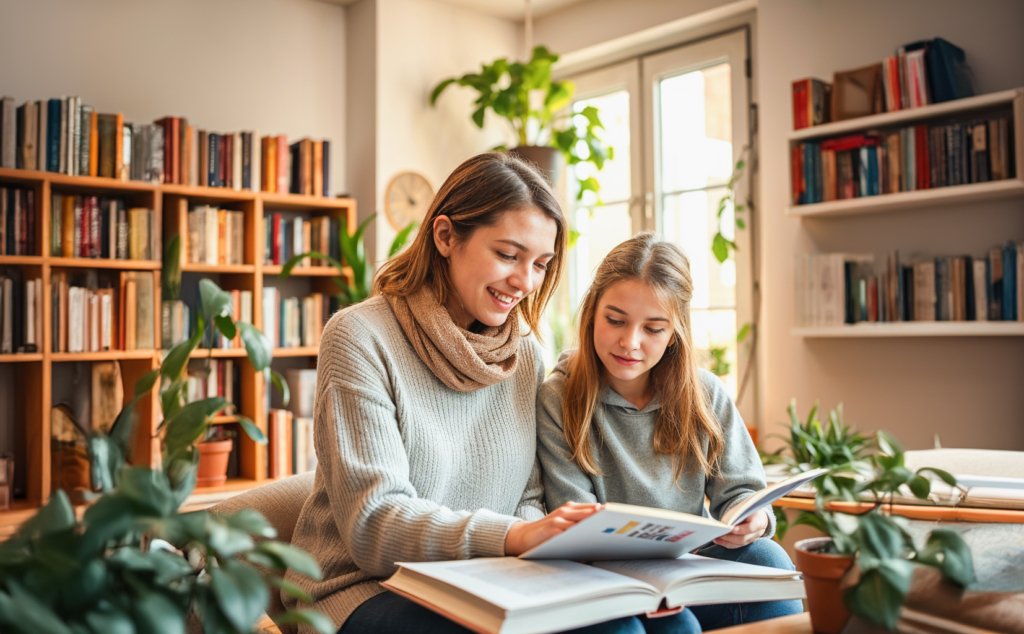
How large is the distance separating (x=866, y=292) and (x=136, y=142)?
2.71 m

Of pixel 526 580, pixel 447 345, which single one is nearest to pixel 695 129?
pixel 447 345

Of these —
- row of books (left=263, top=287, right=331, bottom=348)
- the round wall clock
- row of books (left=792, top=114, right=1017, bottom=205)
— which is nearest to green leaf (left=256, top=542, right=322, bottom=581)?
row of books (left=792, top=114, right=1017, bottom=205)

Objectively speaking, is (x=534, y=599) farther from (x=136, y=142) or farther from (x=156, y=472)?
(x=136, y=142)

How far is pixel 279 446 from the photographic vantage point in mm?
3350

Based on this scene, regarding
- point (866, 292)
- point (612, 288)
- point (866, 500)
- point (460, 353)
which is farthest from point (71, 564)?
point (866, 292)

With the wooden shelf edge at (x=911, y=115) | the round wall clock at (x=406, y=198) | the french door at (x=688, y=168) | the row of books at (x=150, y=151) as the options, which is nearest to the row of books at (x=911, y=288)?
A: the wooden shelf edge at (x=911, y=115)

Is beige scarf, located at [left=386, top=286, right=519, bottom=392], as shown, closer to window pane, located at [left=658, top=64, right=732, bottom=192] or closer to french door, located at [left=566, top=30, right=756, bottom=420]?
french door, located at [left=566, top=30, right=756, bottom=420]

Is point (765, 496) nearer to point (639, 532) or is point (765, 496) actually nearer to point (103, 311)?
point (639, 532)

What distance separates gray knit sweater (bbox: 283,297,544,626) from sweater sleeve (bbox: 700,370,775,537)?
0.34m

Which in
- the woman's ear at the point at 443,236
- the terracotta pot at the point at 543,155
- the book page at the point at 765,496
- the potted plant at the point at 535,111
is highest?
the potted plant at the point at 535,111

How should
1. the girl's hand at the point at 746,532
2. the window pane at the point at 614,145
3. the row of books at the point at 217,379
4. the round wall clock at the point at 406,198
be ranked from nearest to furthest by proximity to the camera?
the girl's hand at the point at 746,532 → the row of books at the point at 217,379 → the round wall clock at the point at 406,198 → the window pane at the point at 614,145

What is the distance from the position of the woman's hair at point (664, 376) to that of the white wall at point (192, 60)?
2592 millimetres

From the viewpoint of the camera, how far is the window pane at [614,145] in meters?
4.10

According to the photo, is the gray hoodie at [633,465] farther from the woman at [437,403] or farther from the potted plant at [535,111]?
the potted plant at [535,111]
